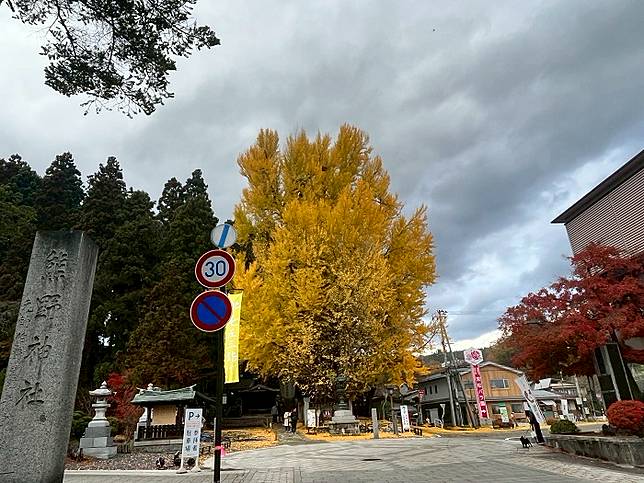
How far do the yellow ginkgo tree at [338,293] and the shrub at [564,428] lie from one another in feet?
22.1

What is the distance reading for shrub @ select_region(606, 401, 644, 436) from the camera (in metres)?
8.37

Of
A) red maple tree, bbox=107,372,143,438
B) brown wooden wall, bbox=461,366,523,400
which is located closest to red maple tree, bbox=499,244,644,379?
red maple tree, bbox=107,372,143,438

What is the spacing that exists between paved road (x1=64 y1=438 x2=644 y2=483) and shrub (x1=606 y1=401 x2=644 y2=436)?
0.98 metres

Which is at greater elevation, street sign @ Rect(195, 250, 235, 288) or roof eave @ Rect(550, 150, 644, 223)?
roof eave @ Rect(550, 150, 644, 223)

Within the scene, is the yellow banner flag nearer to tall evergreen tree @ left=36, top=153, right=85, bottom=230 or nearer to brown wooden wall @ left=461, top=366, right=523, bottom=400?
tall evergreen tree @ left=36, top=153, right=85, bottom=230

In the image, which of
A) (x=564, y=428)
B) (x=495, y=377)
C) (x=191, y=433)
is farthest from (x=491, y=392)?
(x=191, y=433)

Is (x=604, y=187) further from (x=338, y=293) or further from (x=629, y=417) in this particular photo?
(x=338, y=293)

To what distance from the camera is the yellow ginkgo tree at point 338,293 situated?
17.5m

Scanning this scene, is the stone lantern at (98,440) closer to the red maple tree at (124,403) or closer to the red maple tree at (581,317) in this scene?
the red maple tree at (124,403)

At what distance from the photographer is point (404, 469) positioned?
8.09 metres

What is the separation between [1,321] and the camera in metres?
14.0

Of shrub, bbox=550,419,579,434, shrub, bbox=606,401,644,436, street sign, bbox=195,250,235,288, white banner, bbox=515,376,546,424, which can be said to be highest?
street sign, bbox=195,250,235,288

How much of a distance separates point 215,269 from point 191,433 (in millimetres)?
6608

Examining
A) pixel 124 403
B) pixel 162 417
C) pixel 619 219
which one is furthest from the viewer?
pixel 124 403
